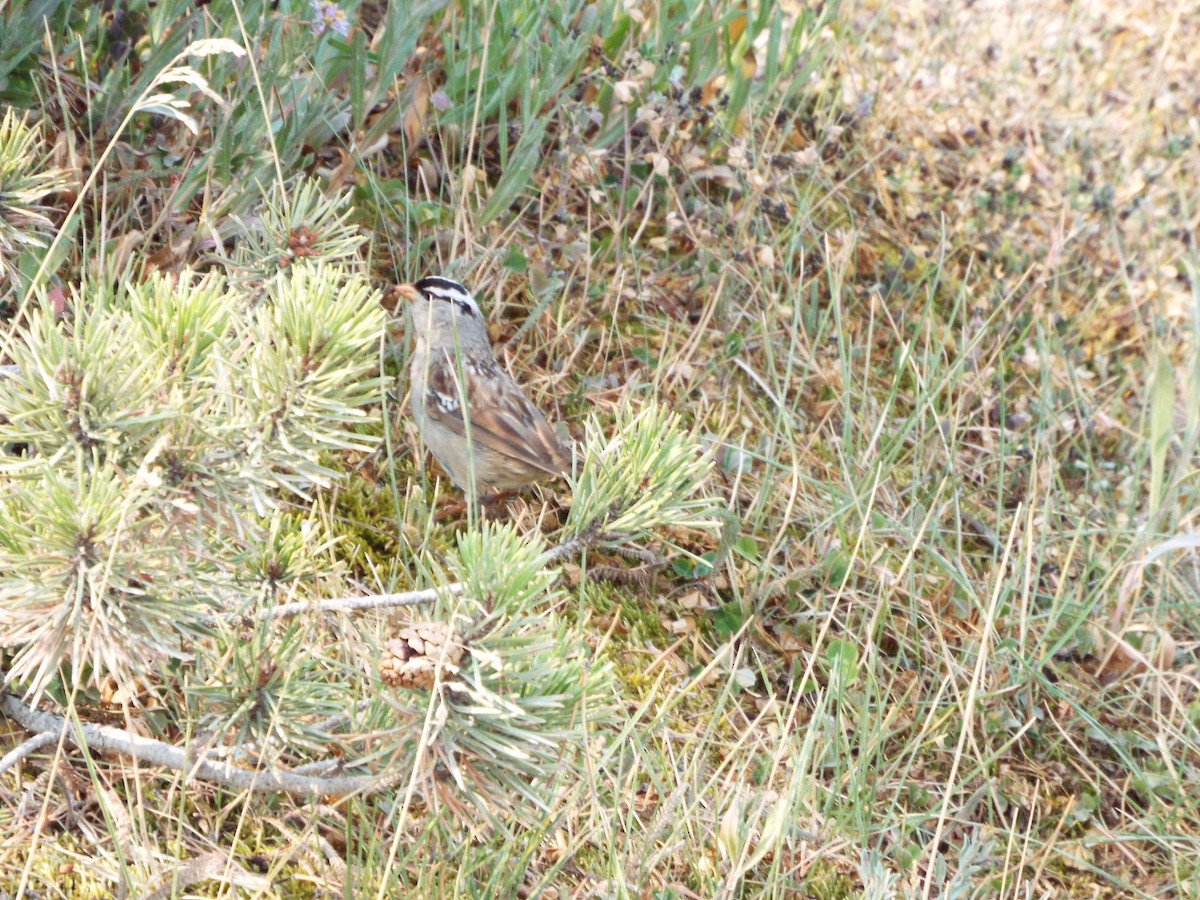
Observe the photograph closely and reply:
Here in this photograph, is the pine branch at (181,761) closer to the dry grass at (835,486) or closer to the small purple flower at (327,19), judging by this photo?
the dry grass at (835,486)

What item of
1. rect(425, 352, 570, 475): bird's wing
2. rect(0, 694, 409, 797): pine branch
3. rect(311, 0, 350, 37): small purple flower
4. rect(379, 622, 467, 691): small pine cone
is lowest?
rect(425, 352, 570, 475): bird's wing

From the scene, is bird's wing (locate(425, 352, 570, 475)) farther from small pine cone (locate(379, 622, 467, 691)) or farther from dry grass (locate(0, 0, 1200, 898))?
small pine cone (locate(379, 622, 467, 691))

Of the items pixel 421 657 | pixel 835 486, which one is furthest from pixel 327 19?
pixel 421 657

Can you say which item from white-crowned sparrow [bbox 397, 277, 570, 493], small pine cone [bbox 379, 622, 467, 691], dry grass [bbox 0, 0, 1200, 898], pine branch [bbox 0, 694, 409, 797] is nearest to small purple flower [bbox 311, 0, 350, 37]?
dry grass [bbox 0, 0, 1200, 898]

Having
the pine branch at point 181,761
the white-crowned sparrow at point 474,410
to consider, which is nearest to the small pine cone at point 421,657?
the pine branch at point 181,761

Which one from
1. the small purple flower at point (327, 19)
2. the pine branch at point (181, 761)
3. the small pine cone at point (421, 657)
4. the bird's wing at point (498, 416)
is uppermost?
the small purple flower at point (327, 19)

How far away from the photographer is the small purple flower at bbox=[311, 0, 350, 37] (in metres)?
4.08

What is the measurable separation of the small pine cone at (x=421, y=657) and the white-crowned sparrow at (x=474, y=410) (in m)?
1.70

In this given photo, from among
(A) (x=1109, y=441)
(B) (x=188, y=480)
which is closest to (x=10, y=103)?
(B) (x=188, y=480)

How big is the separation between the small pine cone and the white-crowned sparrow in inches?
66.9

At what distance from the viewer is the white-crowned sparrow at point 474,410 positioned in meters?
4.10

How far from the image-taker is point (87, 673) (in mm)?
3016

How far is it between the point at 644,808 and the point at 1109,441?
9.71 ft

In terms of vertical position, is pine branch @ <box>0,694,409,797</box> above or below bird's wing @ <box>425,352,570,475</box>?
above
